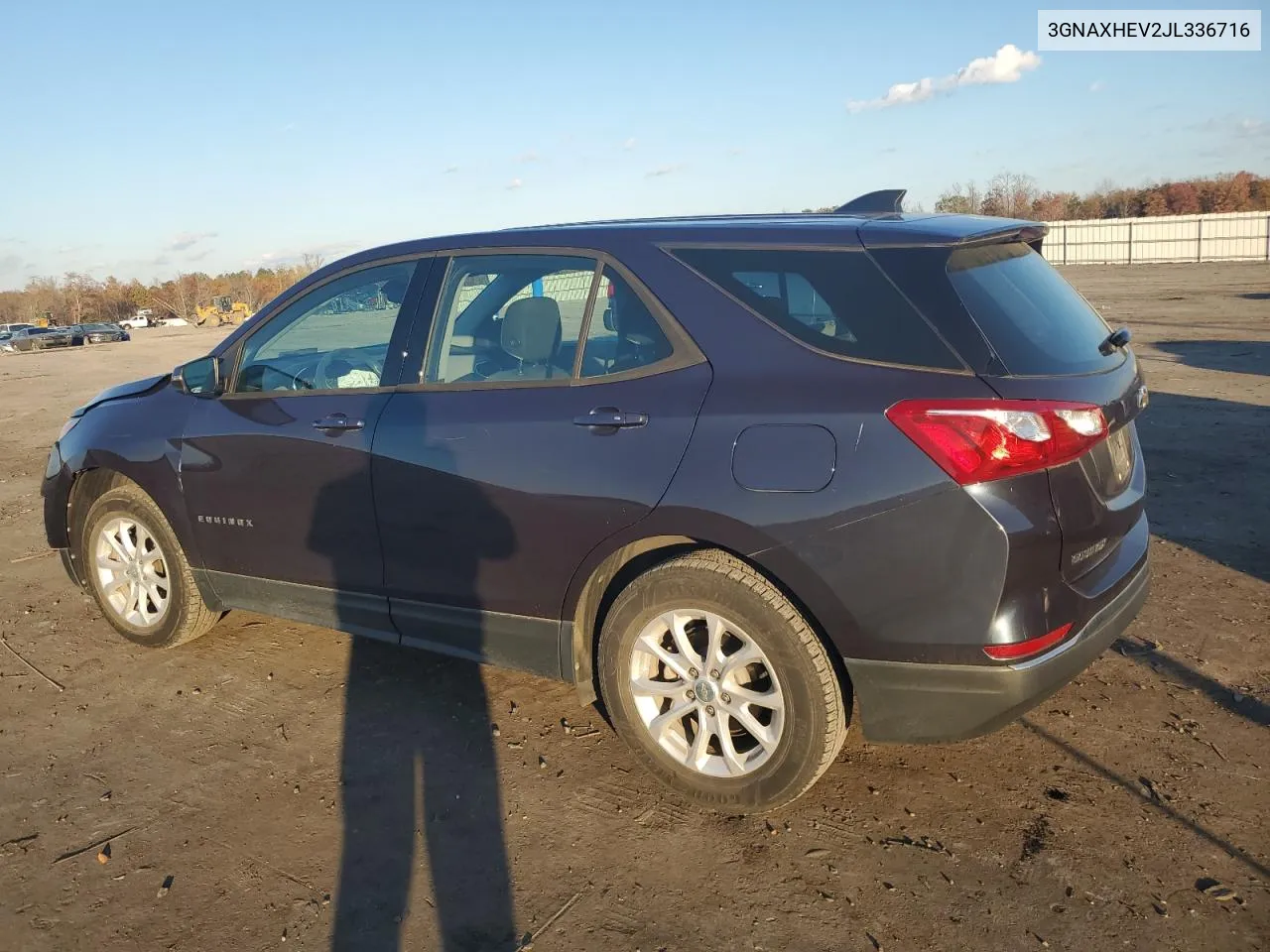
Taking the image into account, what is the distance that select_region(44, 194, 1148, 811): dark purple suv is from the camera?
2793 mm

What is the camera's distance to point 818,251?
311cm

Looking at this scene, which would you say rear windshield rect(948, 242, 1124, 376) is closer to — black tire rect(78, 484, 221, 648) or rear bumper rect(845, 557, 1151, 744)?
rear bumper rect(845, 557, 1151, 744)

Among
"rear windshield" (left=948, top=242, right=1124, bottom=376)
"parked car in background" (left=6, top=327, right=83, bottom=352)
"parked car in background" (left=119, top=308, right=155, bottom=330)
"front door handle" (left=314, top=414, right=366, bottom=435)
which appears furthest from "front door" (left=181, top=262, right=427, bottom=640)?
"parked car in background" (left=119, top=308, right=155, bottom=330)

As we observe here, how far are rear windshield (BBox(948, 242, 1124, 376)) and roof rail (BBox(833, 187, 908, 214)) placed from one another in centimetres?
73

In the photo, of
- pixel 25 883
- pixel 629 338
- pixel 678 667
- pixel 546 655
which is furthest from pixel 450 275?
pixel 25 883

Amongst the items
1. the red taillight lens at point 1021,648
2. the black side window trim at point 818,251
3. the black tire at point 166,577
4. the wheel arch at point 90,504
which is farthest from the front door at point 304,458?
the red taillight lens at point 1021,648

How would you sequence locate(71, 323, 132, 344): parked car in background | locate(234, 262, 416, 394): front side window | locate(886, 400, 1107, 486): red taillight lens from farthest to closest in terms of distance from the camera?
locate(71, 323, 132, 344): parked car in background < locate(234, 262, 416, 394): front side window < locate(886, 400, 1107, 486): red taillight lens

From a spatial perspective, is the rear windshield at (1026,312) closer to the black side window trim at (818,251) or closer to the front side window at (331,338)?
the black side window trim at (818,251)

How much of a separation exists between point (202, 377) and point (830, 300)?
116 inches

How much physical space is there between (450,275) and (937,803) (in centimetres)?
261

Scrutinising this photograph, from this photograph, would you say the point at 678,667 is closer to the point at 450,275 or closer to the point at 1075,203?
the point at 450,275

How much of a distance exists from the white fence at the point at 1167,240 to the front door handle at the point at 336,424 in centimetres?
4573

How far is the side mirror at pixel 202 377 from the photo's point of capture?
4.46 metres

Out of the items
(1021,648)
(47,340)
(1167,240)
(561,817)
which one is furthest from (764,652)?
(47,340)
